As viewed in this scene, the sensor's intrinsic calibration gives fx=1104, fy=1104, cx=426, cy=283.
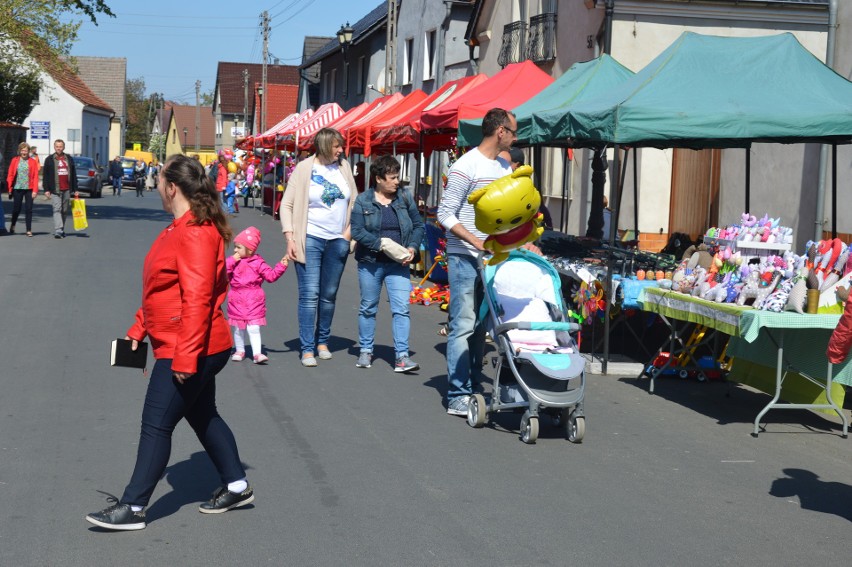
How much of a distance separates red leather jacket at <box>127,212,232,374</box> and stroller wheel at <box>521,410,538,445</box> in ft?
8.45

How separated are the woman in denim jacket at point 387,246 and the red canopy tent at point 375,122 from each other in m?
11.7

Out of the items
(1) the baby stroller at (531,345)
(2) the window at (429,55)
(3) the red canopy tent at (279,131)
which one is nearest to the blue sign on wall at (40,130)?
(3) the red canopy tent at (279,131)

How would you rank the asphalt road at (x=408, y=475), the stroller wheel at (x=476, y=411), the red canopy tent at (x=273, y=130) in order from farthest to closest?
the red canopy tent at (x=273, y=130), the stroller wheel at (x=476, y=411), the asphalt road at (x=408, y=475)

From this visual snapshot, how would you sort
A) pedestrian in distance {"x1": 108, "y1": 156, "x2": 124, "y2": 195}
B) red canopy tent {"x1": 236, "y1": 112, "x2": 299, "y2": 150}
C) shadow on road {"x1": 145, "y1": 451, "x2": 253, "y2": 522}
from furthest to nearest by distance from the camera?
pedestrian in distance {"x1": 108, "y1": 156, "x2": 124, "y2": 195} < red canopy tent {"x1": 236, "y1": 112, "x2": 299, "y2": 150} < shadow on road {"x1": 145, "y1": 451, "x2": 253, "y2": 522}

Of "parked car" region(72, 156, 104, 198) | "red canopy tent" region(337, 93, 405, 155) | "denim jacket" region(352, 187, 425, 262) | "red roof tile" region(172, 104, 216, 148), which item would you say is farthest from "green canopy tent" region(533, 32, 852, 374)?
"red roof tile" region(172, 104, 216, 148)

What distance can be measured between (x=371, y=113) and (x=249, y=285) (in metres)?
15.5

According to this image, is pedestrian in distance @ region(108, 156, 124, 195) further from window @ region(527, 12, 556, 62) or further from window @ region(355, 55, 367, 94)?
window @ region(527, 12, 556, 62)

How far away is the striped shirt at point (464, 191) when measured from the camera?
25.0ft

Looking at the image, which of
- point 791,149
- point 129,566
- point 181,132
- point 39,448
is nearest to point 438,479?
point 129,566

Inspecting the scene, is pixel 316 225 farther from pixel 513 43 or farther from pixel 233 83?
pixel 233 83

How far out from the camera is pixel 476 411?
7.42 m

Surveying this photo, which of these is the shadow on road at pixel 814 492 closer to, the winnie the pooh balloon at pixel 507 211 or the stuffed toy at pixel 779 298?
the stuffed toy at pixel 779 298

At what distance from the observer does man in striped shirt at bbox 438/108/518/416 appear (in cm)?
764

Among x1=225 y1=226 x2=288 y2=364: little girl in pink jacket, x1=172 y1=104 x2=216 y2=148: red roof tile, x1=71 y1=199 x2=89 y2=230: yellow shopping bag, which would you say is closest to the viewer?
x1=225 y1=226 x2=288 y2=364: little girl in pink jacket
